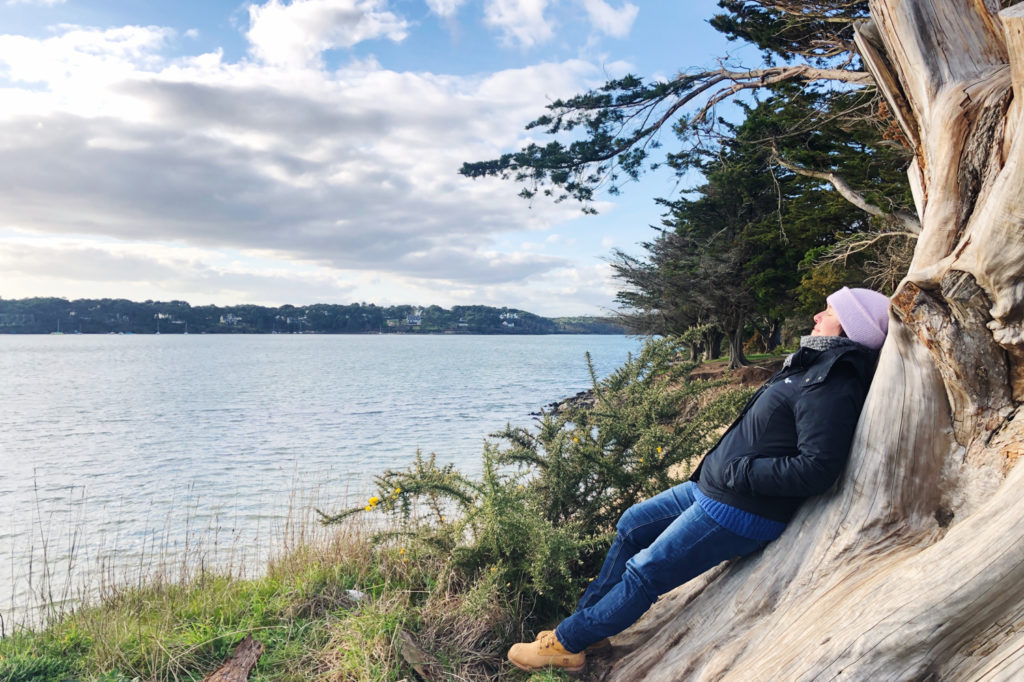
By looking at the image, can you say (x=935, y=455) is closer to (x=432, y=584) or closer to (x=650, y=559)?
(x=650, y=559)

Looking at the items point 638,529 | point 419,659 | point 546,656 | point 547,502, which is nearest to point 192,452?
point 547,502

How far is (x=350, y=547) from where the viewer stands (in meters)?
5.67

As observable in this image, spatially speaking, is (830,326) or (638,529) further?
(638,529)

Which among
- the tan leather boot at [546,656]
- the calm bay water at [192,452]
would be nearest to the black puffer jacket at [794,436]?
the tan leather boot at [546,656]

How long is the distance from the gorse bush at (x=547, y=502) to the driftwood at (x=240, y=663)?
1028 millimetres

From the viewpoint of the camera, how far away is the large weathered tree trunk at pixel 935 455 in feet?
7.89

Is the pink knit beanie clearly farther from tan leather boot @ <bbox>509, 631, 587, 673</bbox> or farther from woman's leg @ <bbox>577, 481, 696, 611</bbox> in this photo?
tan leather boot @ <bbox>509, 631, 587, 673</bbox>

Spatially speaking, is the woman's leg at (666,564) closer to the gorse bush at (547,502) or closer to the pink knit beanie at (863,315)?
the gorse bush at (547,502)

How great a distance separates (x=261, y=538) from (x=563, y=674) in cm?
731

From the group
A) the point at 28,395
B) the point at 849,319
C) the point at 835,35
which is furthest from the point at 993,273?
the point at 28,395

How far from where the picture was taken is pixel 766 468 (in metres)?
3.02

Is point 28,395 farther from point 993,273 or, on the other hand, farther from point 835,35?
point 993,273

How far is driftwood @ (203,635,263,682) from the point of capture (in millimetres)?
4012

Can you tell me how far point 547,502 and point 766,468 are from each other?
2534mm
